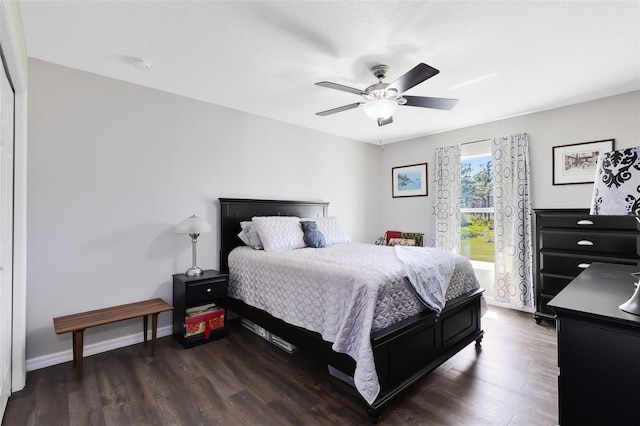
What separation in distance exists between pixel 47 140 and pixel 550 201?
5413 millimetres

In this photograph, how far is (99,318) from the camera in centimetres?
254

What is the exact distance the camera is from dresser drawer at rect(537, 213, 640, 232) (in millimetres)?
2995

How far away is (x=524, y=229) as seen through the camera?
397 centimetres

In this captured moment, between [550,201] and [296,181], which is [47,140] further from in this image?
[550,201]

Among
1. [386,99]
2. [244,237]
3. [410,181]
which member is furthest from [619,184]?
[410,181]

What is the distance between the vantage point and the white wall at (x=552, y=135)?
3.35m

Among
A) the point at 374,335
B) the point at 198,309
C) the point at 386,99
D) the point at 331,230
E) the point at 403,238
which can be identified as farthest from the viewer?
the point at 403,238

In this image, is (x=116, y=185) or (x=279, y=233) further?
(x=279, y=233)

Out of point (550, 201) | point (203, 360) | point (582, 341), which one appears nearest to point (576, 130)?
point (550, 201)

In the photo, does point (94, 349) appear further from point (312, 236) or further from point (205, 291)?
point (312, 236)

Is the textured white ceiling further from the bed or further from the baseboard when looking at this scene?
the baseboard

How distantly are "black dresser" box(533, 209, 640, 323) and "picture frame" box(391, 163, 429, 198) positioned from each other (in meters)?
1.74

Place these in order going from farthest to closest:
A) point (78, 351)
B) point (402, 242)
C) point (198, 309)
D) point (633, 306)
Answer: point (402, 242)
point (198, 309)
point (78, 351)
point (633, 306)

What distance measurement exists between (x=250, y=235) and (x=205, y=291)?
79 cm
